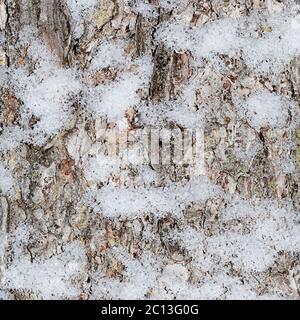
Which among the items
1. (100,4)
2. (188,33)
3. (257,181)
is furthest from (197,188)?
(100,4)

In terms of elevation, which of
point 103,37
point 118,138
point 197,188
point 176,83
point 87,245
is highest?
point 103,37

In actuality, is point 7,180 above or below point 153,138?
below

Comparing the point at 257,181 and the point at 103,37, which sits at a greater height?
the point at 103,37

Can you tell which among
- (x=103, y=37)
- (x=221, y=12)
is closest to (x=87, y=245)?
(x=103, y=37)

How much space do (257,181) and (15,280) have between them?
0.67m

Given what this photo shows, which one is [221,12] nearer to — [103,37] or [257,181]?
[103,37]

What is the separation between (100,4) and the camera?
1143mm

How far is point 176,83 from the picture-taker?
112 cm

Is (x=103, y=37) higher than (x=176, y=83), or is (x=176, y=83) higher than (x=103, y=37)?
(x=103, y=37)
